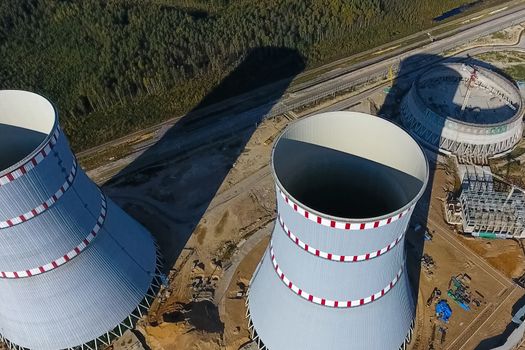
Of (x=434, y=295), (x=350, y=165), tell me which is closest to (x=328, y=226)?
(x=350, y=165)

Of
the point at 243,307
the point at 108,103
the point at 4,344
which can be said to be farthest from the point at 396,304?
the point at 108,103

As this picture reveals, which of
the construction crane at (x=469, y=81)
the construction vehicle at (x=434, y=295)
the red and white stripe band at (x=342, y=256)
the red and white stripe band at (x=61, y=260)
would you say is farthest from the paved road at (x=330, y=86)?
the red and white stripe band at (x=342, y=256)

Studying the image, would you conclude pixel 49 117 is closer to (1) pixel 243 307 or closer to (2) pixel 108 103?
(1) pixel 243 307

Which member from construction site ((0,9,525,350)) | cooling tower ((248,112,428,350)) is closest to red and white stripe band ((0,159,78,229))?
construction site ((0,9,525,350))

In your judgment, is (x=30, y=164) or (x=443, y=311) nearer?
(x=30, y=164)

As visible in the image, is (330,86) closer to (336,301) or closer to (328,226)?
(336,301)

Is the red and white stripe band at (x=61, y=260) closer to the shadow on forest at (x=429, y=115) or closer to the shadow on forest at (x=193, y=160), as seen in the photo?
the shadow on forest at (x=193, y=160)
